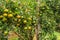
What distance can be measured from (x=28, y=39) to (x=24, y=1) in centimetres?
120

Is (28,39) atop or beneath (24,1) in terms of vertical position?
beneath

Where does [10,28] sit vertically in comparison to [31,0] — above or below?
below

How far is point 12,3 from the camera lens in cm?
411

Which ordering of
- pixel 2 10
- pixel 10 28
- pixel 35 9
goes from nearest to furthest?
pixel 2 10 < pixel 10 28 < pixel 35 9

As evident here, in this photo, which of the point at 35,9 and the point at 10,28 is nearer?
the point at 10,28

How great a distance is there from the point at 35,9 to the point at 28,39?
85 centimetres

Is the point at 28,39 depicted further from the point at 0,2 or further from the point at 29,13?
the point at 0,2

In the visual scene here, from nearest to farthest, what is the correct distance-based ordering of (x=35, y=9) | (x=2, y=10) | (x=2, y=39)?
1. (x=2, y=10)
2. (x=2, y=39)
3. (x=35, y=9)

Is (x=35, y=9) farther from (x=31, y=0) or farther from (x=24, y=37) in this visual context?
(x=24, y=37)

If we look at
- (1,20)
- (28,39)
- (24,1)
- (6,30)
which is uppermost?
(24,1)

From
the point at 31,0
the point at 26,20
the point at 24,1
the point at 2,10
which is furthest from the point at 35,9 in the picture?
the point at 2,10

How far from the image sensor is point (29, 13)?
14.3 ft

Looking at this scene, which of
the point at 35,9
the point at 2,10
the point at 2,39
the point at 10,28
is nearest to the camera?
the point at 2,10

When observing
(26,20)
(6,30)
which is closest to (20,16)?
(26,20)
